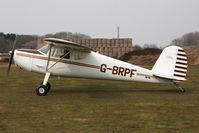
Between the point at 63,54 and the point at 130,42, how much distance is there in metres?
51.1

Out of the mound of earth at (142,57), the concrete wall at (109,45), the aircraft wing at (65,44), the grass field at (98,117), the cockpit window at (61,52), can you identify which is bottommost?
the grass field at (98,117)

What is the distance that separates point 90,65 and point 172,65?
13.2 ft

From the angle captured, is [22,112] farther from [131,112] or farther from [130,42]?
[130,42]

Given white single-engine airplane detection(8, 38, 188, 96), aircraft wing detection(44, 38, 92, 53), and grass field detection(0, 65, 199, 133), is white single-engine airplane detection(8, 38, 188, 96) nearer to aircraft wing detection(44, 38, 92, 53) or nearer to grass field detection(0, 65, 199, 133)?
aircraft wing detection(44, 38, 92, 53)

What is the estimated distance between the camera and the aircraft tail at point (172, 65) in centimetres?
1157

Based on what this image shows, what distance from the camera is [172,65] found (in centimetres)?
1165

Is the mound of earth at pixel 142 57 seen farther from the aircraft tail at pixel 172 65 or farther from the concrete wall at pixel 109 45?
the aircraft tail at pixel 172 65

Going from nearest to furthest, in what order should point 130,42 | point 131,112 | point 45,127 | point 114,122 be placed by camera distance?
1. point 45,127
2. point 114,122
3. point 131,112
4. point 130,42

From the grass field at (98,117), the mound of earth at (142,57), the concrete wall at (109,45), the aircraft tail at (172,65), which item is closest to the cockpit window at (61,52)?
the grass field at (98,117)

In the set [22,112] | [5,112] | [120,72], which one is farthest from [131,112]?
[120,72]

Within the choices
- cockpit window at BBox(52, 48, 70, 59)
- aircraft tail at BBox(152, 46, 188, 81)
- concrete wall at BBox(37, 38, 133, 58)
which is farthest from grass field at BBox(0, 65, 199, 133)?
concrete wall at BBox(37, 38, 133, 58)

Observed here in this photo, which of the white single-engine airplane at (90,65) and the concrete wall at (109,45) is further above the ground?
the concrete wall at (109,45)

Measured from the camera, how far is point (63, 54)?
37.4 feet

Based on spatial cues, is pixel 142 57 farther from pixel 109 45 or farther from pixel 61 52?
pixel 61 52
